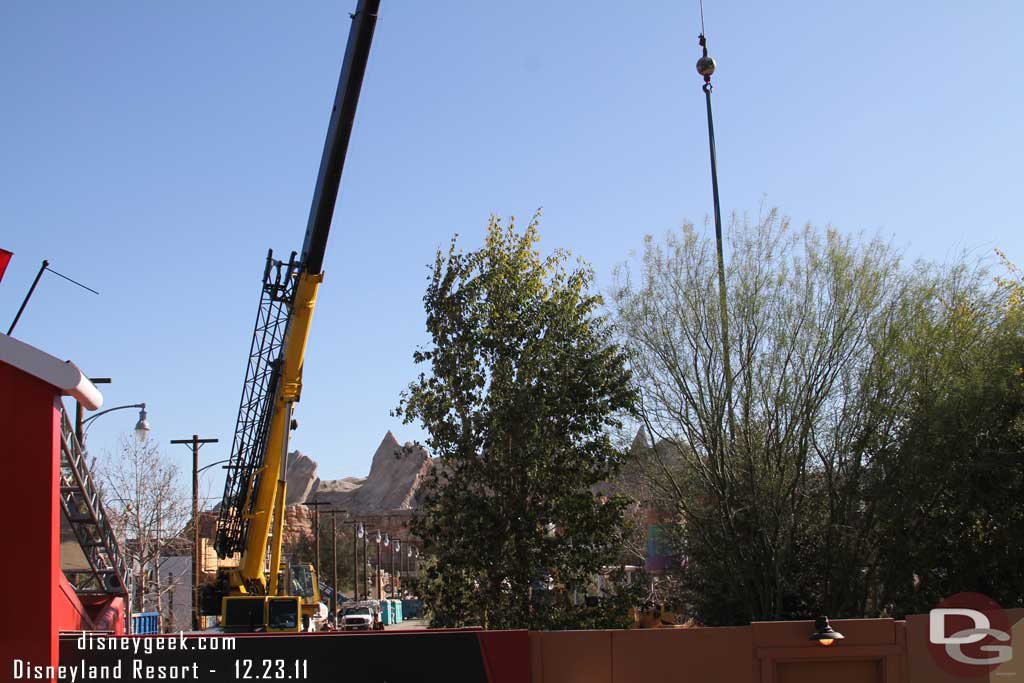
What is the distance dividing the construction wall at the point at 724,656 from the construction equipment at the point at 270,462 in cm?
1052

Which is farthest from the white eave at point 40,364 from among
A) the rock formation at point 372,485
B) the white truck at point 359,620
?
the rock formation at point 372,485

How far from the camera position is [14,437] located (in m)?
11.6

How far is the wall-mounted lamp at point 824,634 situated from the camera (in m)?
11.7

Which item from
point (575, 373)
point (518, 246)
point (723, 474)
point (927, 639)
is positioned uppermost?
point (518, 246)

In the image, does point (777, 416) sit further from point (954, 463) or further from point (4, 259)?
point (4, 259)

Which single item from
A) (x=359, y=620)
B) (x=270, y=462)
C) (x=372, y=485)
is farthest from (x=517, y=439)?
(x=372, y=485)

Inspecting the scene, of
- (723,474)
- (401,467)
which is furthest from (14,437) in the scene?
(401,467)

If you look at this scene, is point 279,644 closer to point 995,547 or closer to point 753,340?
point 753,340

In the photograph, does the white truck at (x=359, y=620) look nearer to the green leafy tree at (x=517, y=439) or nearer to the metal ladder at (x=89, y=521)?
the green leafy tree at (x=517, y=439)

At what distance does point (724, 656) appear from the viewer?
12.3 m

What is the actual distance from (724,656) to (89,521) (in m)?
10.1

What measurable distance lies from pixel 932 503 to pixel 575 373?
832 cm

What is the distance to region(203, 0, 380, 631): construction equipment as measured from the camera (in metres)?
21.3

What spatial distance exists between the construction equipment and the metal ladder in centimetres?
459
